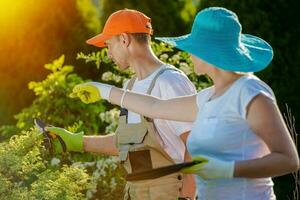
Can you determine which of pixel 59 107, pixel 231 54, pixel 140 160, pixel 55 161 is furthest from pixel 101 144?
pixel 59 107

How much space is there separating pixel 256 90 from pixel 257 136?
0.52 feet

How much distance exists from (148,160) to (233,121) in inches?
40.9

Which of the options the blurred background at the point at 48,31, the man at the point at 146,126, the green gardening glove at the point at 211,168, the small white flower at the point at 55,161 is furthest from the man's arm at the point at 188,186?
the blurred background at the point at 48,31

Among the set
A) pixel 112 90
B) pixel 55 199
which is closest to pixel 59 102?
pixel 55 199

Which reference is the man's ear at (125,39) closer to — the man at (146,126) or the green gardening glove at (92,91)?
the man at (146,126)

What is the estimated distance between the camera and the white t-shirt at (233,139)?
118 inches

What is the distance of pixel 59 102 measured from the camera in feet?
24.5

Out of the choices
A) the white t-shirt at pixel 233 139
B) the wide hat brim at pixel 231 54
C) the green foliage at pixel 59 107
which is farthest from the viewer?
the green foliage at pixel 59 107

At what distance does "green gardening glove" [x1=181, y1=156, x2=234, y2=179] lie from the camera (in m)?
2.88

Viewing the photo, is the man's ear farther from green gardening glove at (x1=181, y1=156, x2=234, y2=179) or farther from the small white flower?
the small white flower

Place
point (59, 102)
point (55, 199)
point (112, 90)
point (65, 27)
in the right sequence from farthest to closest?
point (65, 27), point (59, 102), point (55, 199), point (112, 90)

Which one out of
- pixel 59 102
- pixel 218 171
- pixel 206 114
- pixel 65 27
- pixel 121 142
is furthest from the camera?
pixel 65 27

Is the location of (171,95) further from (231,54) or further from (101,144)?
(231,54)

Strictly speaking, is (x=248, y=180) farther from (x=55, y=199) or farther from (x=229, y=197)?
(x=55, y=199)
